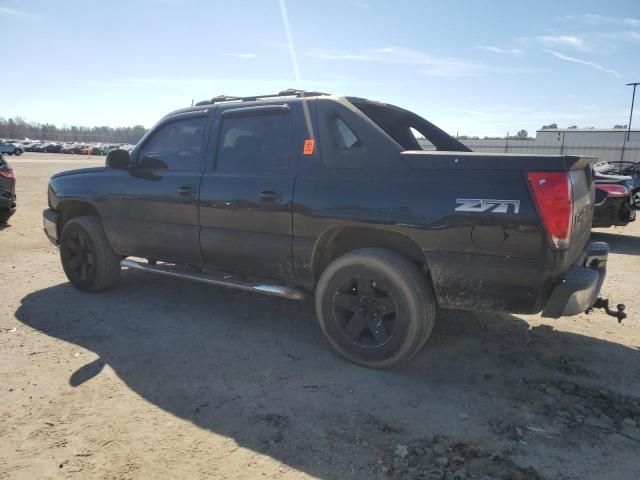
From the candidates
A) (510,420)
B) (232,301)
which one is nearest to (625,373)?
(510,420)

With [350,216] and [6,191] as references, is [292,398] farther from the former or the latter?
[6,191]

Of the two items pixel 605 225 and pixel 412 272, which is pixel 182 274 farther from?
pixel 605 225

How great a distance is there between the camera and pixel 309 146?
3668 millimetres

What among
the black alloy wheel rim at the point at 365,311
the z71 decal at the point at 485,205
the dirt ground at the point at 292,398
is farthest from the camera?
the black alloy wheel rim at the point at 365,311

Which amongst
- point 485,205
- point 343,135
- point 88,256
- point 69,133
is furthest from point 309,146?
Result: point 69,133

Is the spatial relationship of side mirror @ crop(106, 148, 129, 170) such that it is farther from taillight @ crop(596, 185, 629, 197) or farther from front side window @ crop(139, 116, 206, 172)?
taillight @ crop(596, 185, 629, 197)

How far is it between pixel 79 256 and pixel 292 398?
3.32 metres

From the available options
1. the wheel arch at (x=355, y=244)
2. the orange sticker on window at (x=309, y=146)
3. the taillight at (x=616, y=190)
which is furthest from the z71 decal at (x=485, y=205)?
the taillight at (x=616, y=190)

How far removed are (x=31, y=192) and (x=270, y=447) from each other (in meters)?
14.5

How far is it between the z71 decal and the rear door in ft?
4.27

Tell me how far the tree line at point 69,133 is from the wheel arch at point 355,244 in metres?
95.5

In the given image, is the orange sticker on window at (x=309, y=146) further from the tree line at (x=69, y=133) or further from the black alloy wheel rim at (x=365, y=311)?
the tree line at (x=69, y=133)

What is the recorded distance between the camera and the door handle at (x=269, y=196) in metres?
3.71

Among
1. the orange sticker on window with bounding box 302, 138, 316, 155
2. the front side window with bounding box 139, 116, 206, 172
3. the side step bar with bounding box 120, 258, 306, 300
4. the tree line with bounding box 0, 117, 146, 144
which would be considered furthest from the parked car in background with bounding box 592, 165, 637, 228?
the tree line with bounding box 0, 117, 146, 144
